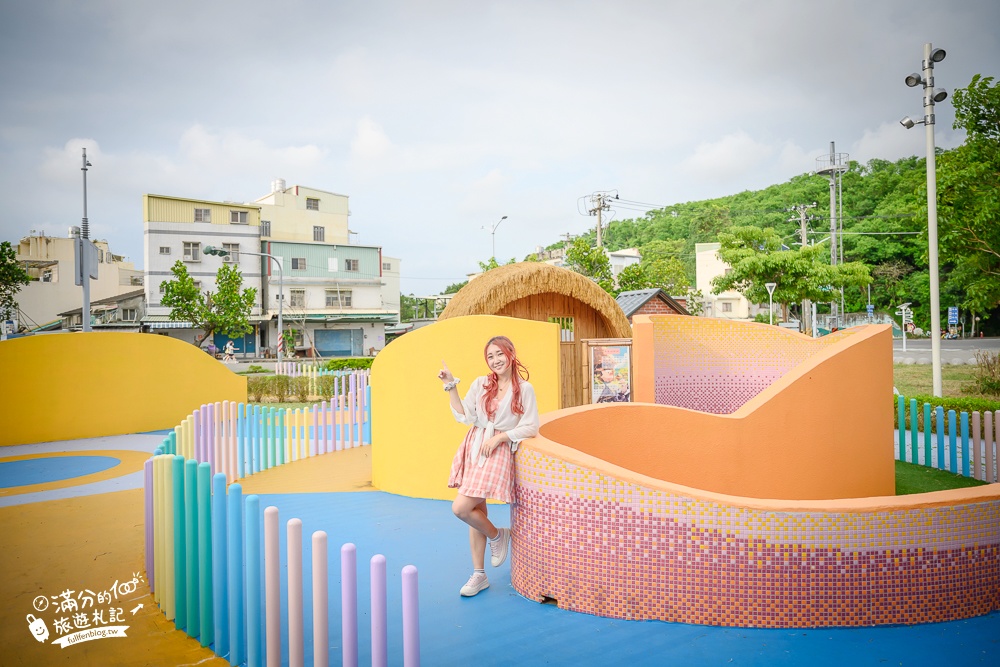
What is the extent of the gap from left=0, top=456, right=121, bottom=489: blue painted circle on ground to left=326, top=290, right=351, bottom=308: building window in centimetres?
3549

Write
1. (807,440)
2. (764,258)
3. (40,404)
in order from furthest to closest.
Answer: (764,258)
(40,404)
(807,440)

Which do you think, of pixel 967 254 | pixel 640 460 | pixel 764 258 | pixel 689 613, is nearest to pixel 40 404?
pixel 640 460

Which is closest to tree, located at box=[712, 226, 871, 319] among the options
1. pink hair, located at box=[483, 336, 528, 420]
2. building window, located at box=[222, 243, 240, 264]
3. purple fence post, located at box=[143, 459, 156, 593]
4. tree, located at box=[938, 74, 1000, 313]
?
tree, located at box=[938, 74, 1000, 313]

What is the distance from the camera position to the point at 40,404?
522 inches

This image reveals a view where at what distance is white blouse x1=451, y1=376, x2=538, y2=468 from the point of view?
4898 millimetres

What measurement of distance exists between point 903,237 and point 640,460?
54.1 meters

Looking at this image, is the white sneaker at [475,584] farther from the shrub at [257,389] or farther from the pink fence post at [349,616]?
the shrub at [257,389]

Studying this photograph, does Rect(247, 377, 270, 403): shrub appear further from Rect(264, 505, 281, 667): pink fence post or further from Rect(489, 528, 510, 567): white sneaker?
Rect(264, 505, 281, 667): pink fence post

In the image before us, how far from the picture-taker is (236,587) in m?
4.00

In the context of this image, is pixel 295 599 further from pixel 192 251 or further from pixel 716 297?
pixel 716 297

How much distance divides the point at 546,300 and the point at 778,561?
36.8 feet

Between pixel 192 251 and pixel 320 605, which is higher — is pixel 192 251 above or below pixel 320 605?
above

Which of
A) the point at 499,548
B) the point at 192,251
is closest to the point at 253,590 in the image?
the point at 499,548

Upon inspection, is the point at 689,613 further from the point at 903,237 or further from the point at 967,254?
the point at 903,237
